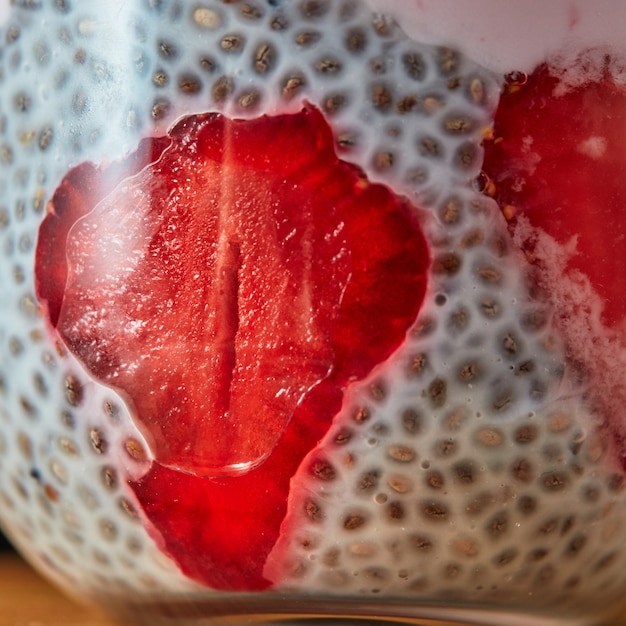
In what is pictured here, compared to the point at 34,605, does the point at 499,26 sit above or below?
above

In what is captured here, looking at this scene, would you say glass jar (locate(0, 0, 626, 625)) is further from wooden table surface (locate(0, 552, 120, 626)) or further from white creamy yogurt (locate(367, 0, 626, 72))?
wooden table surface (locate(0, 552, 120, 626))

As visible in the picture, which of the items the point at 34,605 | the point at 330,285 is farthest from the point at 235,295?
the point at 34,605

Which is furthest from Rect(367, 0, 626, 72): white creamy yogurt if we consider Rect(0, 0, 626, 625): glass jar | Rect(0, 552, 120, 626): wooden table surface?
Rect(0, 552, 120, 626): wooden table surface

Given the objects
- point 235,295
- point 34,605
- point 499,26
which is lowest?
point 34,605

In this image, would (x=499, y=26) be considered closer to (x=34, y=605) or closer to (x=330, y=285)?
(x=330, y=285)

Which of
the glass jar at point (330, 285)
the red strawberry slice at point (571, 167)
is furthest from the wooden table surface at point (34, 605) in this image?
the red strawberry slice at point (571, 167)

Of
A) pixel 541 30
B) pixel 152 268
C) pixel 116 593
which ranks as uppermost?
pixel 541 30

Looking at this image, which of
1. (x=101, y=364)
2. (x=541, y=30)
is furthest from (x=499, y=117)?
(x=101, y=364)

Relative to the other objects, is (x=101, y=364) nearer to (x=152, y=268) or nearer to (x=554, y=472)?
(x=152, y=268)

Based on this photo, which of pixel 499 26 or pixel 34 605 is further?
pixel 34 605
